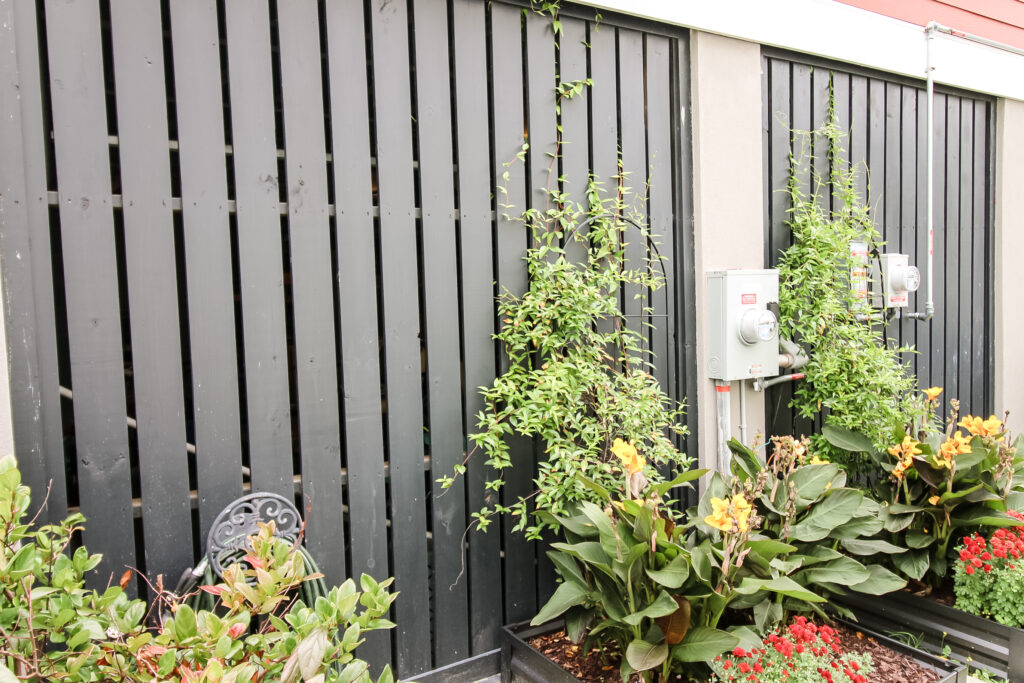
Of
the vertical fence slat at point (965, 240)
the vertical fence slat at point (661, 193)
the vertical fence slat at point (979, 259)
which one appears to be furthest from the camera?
the vertical fence slat at point (979, 259)

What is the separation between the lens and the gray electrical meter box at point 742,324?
3.90 m

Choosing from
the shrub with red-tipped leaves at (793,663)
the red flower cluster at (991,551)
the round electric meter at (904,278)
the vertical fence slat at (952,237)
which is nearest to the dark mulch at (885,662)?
the shrub with red-tipped leaves at (793,663)

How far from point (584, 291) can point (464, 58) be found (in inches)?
47.6

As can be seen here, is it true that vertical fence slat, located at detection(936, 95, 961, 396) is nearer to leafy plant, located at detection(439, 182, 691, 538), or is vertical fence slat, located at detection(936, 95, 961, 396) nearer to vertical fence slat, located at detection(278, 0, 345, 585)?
leafy plant, located at detection(439, 182, 691, 538)

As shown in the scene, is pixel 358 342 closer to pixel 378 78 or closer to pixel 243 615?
pixel 378 78

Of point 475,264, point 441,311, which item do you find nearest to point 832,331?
point 475,264

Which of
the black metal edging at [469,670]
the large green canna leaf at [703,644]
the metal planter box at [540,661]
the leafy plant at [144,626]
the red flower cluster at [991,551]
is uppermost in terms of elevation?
the leafy plant at [144,626]

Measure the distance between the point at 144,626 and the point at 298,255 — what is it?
5.04 ft

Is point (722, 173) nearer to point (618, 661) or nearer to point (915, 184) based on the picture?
point (915, 184)

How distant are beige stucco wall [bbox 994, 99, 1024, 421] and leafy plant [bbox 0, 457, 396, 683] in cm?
575

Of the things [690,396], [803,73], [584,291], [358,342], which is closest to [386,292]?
[358,342]

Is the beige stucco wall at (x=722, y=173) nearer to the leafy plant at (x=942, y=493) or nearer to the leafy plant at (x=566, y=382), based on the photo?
the leafy plant at (x=566, y=382)

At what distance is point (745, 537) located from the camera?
2.75 metres

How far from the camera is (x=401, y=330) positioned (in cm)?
322
